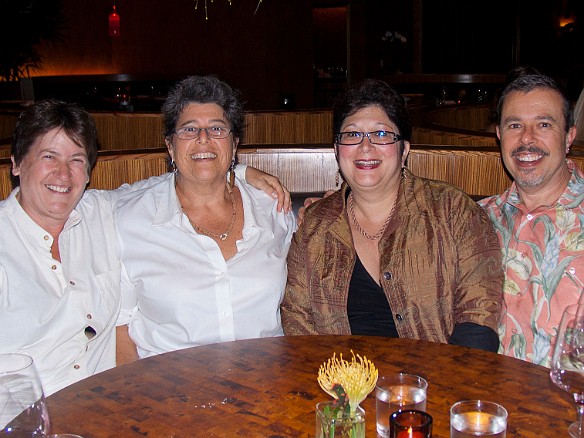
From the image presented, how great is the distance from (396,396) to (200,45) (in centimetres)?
1347

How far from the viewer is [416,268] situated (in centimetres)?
242

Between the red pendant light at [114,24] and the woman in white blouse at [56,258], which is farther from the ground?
the red pendant light at [114,24]

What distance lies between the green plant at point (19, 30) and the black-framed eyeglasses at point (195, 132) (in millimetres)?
9032

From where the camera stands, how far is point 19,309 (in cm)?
222

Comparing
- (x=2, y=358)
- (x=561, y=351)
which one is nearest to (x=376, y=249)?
(x=561, y=351)

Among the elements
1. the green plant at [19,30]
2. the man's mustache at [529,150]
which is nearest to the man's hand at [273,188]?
the man's mustache at [529,150]

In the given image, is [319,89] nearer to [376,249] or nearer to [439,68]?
[439,68]

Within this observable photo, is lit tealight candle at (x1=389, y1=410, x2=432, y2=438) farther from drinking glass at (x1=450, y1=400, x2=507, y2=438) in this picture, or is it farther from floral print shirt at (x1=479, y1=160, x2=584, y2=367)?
floral print shirt at (x1=479, y1=160, x2=584, y2=367)

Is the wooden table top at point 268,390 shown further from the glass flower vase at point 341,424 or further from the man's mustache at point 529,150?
the man's mustache at point 529,150

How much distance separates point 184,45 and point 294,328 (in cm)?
1256

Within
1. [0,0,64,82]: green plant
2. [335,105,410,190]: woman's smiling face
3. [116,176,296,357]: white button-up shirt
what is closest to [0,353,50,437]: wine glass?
[116,176,296,357]: white button-up shirt

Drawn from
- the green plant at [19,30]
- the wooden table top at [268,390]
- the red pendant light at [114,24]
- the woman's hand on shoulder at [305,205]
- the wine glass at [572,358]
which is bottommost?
the wooden table top at [268,390]

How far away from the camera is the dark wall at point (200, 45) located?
1393 cm

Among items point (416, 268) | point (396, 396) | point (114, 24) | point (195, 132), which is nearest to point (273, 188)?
point (195, 132)
